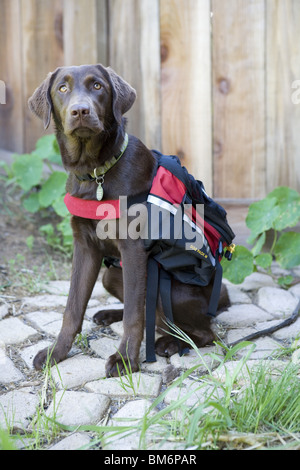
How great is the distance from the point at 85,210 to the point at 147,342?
2.11 feet

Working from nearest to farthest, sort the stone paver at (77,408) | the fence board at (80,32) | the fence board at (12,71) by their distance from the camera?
the stone paver at (77,408) < the fence board at (80,32) < the fence board at (12,71)

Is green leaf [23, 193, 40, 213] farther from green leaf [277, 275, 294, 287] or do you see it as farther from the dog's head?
green leaf [277, 275, 294, 287]

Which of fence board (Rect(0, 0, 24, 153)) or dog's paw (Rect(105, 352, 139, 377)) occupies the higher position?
fence board (Rect(0, 0, 24, 153))

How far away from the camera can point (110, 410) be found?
1.93m

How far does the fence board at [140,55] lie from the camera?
3.72 metres

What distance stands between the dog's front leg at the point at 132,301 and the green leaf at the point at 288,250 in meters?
1.41

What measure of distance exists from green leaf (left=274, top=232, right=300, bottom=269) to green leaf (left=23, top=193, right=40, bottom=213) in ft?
6.11

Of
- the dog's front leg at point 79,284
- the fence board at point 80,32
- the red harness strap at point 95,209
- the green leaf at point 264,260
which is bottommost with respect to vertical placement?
the green leaf at point 264,260

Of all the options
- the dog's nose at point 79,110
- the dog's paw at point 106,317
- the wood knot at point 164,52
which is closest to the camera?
the dog's nose at point 79,110

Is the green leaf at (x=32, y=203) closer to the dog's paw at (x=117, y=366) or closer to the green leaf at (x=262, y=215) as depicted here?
the green leaf at (x=262, y=215)

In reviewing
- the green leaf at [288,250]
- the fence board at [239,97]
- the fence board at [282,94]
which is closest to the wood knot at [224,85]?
the fence board at [239,97]

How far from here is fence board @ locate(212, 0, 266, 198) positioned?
11.7 ft
